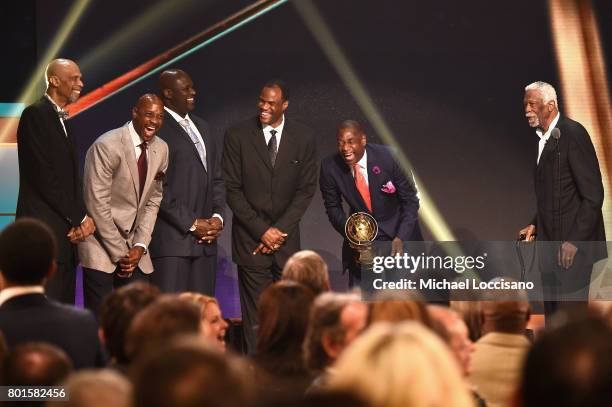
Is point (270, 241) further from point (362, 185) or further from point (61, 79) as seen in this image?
point (61, 79)

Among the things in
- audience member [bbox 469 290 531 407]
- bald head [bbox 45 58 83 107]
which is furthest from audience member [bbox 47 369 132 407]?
bald head [bbox 45 58 83 107]

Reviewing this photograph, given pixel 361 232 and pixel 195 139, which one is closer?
pixel 195 139

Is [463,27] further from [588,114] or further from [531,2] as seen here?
[588,114]

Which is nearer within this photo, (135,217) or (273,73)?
(135,217)

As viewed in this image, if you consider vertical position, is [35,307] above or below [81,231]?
below

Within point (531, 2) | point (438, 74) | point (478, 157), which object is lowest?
point (478, 157)

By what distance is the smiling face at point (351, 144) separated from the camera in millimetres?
7328

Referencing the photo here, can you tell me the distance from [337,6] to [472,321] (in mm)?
4418

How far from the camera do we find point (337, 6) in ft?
27.7

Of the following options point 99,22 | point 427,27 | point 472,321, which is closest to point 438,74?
point 427,27

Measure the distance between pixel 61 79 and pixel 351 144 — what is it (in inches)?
81.6

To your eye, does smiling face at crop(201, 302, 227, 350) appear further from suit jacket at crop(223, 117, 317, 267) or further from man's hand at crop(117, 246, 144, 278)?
suit jacket at crop(223, 117, 317, 267)

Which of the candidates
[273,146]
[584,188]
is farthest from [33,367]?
[584,188]

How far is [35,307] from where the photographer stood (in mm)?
3279
